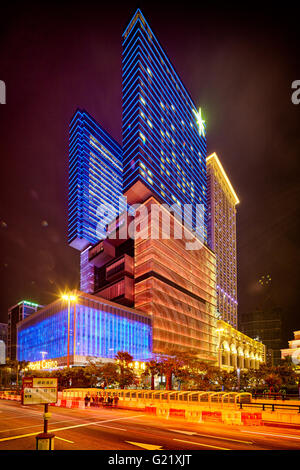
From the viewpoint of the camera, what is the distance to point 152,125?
437 feet

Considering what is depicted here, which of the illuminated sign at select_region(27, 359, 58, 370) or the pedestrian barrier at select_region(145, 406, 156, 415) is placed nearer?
the pedestrian barrier at select_region(145, 406, 156, 415)

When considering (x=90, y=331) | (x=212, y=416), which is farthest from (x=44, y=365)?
(x=212, y=416)

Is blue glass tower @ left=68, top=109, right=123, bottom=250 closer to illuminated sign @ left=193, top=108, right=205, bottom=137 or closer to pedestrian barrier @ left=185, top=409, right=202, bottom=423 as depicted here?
illuminated sign @ left=193, top=108, right=205, bottom=137

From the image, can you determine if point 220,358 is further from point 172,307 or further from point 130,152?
point 130,152

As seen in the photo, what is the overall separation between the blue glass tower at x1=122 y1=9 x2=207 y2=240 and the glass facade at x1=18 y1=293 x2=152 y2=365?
47.4 meters

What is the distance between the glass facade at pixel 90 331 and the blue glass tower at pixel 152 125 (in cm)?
4739

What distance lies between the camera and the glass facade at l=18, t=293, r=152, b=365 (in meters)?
79.5

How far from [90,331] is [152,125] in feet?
279

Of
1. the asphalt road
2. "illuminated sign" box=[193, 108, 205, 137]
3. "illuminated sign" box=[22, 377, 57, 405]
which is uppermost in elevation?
"illuminated sign" box=[193, 108, 205, 137]

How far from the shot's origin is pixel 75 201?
613 feet

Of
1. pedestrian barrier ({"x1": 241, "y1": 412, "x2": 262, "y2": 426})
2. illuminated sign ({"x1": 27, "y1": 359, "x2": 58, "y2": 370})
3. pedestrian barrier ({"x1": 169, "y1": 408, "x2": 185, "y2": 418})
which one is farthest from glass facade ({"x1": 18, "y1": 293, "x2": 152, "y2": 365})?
pedestrian barrier ({"x1": 241, "y1": 412, "x2": 262, "y2": 426})

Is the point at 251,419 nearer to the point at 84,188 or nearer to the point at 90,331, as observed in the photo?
the point at 90,331

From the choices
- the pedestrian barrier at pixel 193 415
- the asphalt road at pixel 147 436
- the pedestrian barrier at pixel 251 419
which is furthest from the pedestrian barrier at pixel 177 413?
the pedestrian barrier at pixel 251 419

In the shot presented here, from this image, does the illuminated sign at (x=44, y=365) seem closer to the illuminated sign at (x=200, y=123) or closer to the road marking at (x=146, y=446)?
the road marking at (x=146, y=446)
